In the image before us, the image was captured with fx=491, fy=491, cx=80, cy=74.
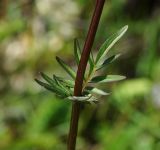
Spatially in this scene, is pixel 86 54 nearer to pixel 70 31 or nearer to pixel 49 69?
pixel 49 69

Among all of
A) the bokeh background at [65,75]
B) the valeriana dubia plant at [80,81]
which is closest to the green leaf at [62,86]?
the valeriana dubia plant at [80,81]

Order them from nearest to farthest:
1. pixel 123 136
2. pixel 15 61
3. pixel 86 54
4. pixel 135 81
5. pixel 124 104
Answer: pixel 86 54 → pixel 123 136 → pixel 124 104 → pixel 135 81 → pixel 15 61

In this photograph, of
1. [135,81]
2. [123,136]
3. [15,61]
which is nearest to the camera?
[123,136]

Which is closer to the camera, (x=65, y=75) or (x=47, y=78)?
(x=47, y=78)

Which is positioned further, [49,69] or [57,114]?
[49,69]

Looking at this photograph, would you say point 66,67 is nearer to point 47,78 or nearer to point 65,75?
point 47,78

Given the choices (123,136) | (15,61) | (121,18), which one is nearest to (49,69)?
(15,61)

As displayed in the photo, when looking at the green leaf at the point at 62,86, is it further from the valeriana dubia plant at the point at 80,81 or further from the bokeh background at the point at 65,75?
the bokeh background at the point at 65,75

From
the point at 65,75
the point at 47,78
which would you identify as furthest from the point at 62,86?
the point at 65,75
